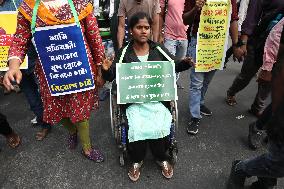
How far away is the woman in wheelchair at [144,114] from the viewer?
114 inches

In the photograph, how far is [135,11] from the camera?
384cm

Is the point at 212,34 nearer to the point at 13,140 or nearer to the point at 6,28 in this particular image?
the point at 6,28

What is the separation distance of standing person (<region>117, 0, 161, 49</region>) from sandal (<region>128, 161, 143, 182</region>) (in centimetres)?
152

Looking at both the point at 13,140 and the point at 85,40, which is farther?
the point at 13,140

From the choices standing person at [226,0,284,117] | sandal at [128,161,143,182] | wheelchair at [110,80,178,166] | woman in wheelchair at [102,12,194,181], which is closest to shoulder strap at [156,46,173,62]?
woman in wheelchair at [102,12,194,181]

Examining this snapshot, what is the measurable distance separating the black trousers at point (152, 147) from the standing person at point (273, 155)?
27.4 inches

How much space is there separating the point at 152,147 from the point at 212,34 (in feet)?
4.69

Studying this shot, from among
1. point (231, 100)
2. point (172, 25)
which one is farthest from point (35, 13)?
point (231, 100)

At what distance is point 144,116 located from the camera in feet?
9.66

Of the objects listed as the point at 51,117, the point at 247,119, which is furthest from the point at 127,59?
the point at 247,119

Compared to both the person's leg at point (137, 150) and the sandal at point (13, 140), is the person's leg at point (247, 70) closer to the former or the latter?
the person's leg at point (137, 150)

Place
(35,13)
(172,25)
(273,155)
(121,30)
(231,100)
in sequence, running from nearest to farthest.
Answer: (273,155)
(35,13)
(121,30)
(172,25)
(231,100)

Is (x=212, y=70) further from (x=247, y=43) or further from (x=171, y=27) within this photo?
(x=171, y=27)

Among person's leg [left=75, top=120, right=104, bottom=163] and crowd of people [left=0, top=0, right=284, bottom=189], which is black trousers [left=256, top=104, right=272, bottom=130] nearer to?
crowd of people [left=0, top=0, right=284, bottom=189]
